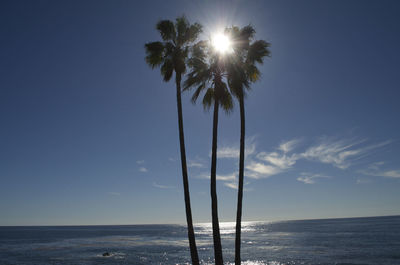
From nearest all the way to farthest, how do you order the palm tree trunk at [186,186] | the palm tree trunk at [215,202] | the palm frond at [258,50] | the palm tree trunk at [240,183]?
1. the palm tree trunk at [215,202]
2. the palm tree trunk at [186,186]
3. the palm tree trunk at [240,183]
4. the palm frond at [258,50]

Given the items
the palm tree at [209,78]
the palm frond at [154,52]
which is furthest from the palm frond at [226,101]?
the palm frond at [154,52]

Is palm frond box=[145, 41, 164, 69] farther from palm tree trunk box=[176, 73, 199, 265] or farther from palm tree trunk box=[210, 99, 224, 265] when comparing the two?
palm tree trunk box=[210, 99, 224, 265]

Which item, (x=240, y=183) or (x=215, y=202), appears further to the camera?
(x=240, y=183)

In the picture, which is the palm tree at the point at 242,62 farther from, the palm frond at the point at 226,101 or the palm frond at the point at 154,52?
the palm frond at the point at 154,52

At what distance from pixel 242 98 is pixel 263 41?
3.26 m

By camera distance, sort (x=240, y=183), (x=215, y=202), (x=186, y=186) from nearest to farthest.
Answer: (x=215, y=202) → (x=186, y=186) → (x=240, y=183)

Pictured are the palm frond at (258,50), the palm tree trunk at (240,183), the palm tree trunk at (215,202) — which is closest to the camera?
the palm tree trunk at (215,202)

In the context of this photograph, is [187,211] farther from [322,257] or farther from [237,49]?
[322,257]

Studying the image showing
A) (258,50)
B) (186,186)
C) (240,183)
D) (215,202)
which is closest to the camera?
(215,202)

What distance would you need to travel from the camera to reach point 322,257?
141 ft

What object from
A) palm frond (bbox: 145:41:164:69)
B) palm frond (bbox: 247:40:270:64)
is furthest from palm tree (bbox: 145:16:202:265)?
palm frond (bbox: 247:40:270:64)

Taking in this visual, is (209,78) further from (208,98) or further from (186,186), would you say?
(186,186)

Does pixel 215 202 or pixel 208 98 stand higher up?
pixel 208 98

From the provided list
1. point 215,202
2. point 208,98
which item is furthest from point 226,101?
point 215,202
